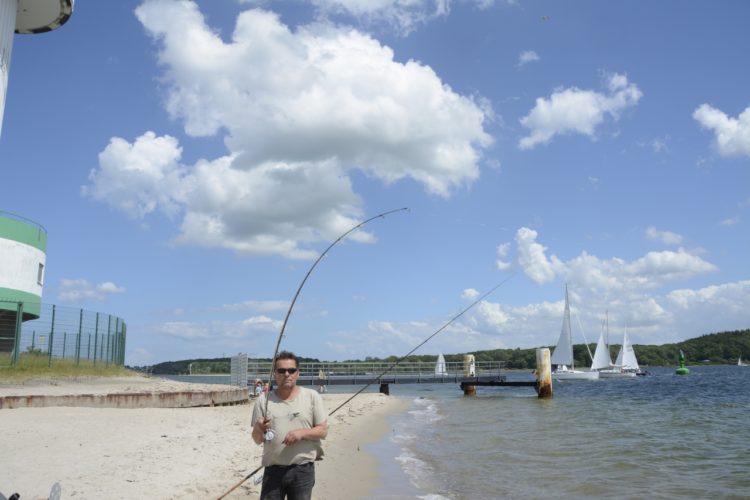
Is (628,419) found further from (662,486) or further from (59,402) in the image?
(59,402)

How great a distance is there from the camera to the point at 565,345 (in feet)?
238

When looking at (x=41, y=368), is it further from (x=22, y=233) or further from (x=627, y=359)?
(x=627, y=359)

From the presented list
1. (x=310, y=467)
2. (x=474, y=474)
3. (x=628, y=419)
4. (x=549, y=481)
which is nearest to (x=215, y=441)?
(x=474, y=474)

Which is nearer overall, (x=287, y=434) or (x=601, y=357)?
(x=287, y=434)

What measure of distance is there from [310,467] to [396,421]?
1911 centimetres

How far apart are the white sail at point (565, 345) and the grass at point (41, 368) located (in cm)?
5627

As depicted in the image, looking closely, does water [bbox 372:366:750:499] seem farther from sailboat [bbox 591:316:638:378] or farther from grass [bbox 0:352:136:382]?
sailboat [bbox 591:316:638:378]

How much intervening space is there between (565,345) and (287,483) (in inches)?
2876

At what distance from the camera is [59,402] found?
13.4 m

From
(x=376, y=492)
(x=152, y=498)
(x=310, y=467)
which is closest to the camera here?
(x=310, y=467)

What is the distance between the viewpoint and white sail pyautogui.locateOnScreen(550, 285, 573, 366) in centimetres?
6962

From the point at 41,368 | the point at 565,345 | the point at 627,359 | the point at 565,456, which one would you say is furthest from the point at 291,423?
the point at 627,359

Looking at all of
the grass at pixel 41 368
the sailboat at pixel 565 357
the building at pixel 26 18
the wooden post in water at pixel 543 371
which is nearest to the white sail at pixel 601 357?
the sailboat at pixel 565 357

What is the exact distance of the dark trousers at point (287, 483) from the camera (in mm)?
4477
